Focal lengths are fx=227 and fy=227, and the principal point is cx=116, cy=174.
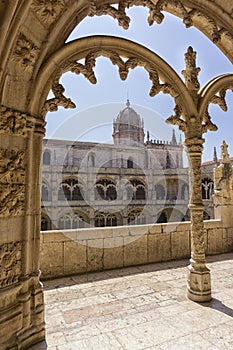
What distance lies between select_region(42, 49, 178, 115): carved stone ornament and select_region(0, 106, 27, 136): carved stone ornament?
264 mm

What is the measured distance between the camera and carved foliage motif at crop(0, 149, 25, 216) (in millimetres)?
1660

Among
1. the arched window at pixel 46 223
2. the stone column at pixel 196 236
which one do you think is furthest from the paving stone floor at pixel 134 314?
the arched window at pixel 46 223

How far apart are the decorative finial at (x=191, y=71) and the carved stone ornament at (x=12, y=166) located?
2.11m

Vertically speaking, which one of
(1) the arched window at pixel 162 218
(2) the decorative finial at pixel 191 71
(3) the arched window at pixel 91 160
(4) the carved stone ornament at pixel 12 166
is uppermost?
(3) the arched window at pixel 91 160

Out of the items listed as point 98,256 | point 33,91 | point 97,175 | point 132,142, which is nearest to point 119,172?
point 97,175

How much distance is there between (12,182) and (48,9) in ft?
4.63

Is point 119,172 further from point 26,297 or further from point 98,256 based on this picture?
point 26,297

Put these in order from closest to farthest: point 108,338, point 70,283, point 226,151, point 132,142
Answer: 1. point 108,338
2. point 70,283
3. point 226,151
4. point 132,142

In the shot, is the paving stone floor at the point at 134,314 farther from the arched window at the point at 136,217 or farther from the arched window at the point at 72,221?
the arched window at the point at 136,217

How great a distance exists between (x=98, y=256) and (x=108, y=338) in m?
1.90

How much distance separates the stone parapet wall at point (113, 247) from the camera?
3.49 m

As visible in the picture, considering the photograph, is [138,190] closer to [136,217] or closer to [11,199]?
[136,217]

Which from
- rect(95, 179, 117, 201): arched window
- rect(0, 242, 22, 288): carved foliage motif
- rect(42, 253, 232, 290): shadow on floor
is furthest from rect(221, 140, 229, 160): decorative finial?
rect(95, 179, 117, 201): arched window

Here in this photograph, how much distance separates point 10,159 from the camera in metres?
1.72
